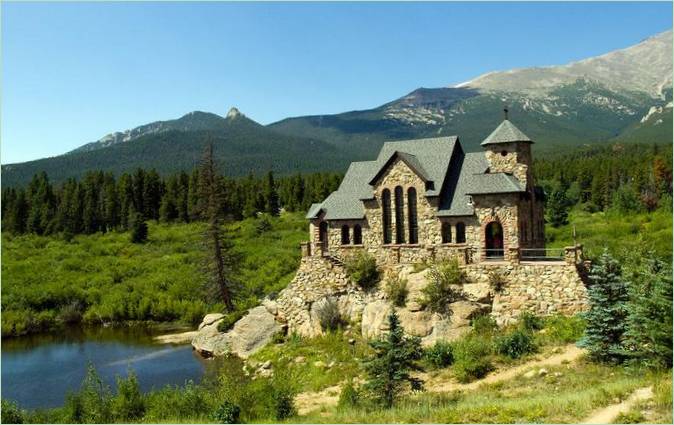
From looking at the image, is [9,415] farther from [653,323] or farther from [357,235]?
[653,323]

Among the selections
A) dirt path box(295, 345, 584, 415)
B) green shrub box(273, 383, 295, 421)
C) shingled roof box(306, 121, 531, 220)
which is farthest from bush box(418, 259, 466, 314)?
green shrub box(273, 383, 295, 421)

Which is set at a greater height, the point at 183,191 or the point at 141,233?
the point at 183,191

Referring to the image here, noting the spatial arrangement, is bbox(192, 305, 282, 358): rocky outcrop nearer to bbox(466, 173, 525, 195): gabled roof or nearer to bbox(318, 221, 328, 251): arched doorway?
bbox(318, 221, 328, 251): arched doorway

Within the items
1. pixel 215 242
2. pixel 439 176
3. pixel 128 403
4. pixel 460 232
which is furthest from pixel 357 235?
pixel 128 403

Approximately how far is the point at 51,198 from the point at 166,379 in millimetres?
75921

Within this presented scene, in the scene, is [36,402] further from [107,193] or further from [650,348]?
[107,193]

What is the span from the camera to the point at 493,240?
30.8 m

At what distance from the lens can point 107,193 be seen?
9238cm

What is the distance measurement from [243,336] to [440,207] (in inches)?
538

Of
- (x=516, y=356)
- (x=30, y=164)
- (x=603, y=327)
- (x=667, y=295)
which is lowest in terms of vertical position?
(x=516, y=356)

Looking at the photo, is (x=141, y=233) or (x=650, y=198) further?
(x=650, y=198)

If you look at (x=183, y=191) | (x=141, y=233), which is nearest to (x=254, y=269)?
(x=141, y=233)

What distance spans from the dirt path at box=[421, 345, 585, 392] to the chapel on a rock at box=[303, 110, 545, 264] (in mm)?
5641

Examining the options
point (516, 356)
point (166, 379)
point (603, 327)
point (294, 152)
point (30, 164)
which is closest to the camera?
point (603, 327)
